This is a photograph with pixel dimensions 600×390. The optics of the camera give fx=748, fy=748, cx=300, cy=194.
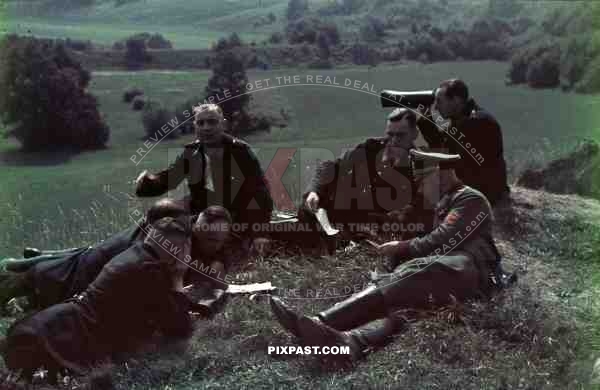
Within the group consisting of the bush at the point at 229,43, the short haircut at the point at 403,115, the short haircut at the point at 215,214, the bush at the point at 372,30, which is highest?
the bush at the point at 372,30

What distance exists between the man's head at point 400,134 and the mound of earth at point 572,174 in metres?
3.15

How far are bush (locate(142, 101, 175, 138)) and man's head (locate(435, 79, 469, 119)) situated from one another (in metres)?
2.55

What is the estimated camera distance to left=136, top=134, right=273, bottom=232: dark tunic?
21.4 feet

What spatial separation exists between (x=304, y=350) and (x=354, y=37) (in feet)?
11.0

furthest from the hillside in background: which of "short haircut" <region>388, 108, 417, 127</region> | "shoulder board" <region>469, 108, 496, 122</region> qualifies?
"short haircut" <region>388, 108, 417, 127</region>

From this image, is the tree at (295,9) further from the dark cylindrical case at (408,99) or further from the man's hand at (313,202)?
the man's hand at (313,202)

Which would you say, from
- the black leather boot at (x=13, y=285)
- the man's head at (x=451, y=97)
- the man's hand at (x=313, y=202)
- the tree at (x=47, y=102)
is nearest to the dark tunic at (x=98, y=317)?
the black leather boot at (x=13, y=285)

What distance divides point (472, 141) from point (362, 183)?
3.48 ft

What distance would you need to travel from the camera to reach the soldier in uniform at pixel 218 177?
21.3 feet

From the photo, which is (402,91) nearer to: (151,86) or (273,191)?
(273,191)

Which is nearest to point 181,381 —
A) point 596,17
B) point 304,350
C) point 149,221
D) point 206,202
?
point 304,350

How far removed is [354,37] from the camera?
24.0ft

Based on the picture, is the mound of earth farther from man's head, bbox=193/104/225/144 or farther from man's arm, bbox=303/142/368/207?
man's head, bbox=193/104/225/144

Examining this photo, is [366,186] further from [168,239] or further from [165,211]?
[168,239]
